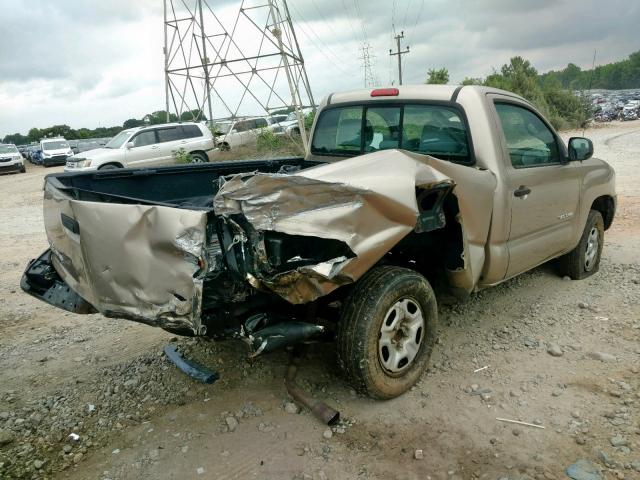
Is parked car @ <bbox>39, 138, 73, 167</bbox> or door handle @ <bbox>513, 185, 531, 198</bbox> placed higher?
door handle @ <bbox>513, 185, 531, 198</bbox>

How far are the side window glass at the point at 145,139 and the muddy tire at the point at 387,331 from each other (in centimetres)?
1459

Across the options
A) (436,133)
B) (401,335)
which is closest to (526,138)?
(436,133)

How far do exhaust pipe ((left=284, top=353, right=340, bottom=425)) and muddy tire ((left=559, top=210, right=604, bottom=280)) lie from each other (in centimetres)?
306

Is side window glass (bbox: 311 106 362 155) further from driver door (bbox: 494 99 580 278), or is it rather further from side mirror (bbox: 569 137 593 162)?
side mirror (bbox: 569 137 593 162)

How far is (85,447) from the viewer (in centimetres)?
292

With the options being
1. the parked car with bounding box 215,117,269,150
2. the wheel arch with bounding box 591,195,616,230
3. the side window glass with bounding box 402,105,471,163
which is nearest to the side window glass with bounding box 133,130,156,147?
the parked car with bounding box 215,117,269,150

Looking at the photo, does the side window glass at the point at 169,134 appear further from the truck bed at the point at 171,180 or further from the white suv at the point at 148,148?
the truck bed at the point at 171,180

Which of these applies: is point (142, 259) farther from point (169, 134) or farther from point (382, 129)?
point (169, 134)

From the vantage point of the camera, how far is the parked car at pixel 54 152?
2916 centimetres

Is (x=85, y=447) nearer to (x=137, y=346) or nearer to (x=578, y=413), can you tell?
(x=137, y=346)

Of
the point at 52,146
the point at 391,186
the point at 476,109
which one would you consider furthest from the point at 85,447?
the point at 52,146

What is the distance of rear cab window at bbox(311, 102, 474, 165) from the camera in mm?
3811

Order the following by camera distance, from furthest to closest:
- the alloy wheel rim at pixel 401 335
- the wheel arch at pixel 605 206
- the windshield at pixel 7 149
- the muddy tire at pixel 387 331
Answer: the windshield at pixel 7 149 → the wheel arch at pixel 605 206 → the alloy wheel rim at pixel 401 335 → the muddy tire at pixel 387 331

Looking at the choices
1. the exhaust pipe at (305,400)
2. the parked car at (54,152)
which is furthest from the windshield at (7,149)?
the exhaust pipe at (305,400)
